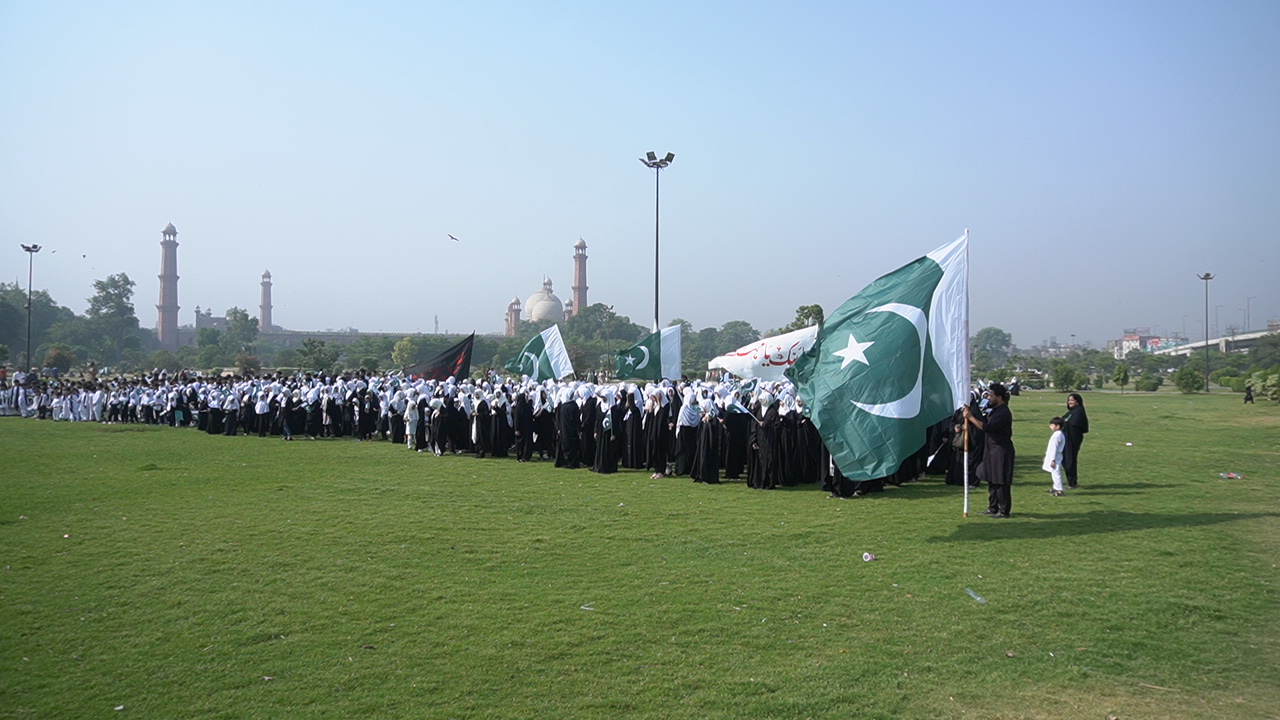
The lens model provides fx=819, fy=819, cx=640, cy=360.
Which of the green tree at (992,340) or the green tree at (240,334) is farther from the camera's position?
the green tree at (992,340)

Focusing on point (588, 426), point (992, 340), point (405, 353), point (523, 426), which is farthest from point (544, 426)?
point (992, 340)

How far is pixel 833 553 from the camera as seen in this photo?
7.91 m

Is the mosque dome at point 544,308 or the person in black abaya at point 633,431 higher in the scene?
the mosque dome at point 544,308

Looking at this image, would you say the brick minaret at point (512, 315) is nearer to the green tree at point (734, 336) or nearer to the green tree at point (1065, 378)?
the green tree at point (734, 336)

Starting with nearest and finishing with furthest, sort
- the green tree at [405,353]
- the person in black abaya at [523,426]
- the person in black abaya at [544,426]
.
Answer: the person in black abaya at [523,426] → the person in black abaya at [544,426] → the green tree at [405,353]

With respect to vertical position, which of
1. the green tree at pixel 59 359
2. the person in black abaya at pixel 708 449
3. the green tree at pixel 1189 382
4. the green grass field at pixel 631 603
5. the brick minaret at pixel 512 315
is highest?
the brick minaret at pixel 512 315

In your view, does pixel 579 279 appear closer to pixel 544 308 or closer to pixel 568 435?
pixel 544 308

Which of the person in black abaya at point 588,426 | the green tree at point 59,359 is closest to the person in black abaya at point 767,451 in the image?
the person in black abaya at point 588,426

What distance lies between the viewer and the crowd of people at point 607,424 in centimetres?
1216

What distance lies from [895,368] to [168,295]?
113 metres

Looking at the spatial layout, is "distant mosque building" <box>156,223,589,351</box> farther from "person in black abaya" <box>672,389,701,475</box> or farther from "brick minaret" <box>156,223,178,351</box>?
"person in black abaya" <box>672,389,701,475</box>

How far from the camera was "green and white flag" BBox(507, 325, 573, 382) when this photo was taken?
17922 mm

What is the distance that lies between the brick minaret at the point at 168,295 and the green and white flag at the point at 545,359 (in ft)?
329

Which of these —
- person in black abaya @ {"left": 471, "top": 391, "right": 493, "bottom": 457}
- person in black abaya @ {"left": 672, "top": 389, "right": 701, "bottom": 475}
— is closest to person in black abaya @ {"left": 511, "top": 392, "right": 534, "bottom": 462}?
person in black abaya @ {"left": 471, "top": 391, "right": 493, "bottom": 457}
